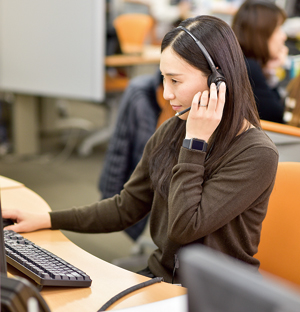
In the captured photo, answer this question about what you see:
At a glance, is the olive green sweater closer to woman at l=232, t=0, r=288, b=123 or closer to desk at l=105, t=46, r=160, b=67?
woman at l=232, t=0, r=288, b=123

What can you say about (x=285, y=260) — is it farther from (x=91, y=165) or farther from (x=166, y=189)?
(x=91, y=165)

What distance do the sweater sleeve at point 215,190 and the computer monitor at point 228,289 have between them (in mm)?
517

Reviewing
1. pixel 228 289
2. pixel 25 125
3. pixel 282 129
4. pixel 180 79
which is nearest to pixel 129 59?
pixel 25 125

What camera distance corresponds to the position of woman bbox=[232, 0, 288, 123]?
201 cm

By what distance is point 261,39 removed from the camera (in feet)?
6.67

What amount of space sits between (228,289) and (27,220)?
32.1 inches

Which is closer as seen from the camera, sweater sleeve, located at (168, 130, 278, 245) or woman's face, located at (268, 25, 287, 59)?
sweater sleeve, located at (168, 130, 278, 245)

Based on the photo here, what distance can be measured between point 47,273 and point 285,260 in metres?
0.58

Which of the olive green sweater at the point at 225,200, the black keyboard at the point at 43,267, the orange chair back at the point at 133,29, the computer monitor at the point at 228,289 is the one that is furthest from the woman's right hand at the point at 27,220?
the orange chair back at the point at 133,29

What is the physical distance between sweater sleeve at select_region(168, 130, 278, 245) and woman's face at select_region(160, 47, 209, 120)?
0.14m

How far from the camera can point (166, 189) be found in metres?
1.03

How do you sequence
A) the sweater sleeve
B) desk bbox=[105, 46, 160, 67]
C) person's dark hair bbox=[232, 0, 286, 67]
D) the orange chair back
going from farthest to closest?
the orange chair back, desk bbox=[105, 46, 160, 67], person's dark hair bbox=[232, 0, 286, 67], the sweater sleeve

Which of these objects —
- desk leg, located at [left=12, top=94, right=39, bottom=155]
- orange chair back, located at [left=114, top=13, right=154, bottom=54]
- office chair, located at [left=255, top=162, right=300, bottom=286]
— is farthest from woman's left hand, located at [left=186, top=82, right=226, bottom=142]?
orange chair back, located at [left=114, top=13, right=154, bottom=54]

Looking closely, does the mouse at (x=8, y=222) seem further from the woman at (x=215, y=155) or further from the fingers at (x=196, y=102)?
Result: the fingers at (x=196, y=102)
